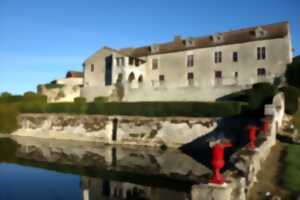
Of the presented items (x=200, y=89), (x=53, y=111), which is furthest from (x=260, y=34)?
(x=53, y=111)

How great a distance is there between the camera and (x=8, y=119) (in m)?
34.3

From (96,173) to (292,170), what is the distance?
10.3 m

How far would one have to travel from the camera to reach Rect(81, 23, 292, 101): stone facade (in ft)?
103

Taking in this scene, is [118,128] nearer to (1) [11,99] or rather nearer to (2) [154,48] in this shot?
(2) [154,48]

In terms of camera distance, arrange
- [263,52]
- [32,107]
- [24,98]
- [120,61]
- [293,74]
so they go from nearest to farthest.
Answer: [293,74] → [263,52] → [32,107] → [120,61] → [24,98]

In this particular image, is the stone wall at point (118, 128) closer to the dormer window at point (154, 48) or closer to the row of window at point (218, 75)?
the row of window at point (218, 75)

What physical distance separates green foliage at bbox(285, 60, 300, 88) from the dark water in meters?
14.7

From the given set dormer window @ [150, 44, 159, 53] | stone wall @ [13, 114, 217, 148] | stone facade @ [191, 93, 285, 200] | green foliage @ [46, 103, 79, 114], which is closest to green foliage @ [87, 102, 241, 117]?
stone wall @ [13, 114, 217, 148]

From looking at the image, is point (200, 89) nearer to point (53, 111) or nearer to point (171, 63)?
point (171, 63)

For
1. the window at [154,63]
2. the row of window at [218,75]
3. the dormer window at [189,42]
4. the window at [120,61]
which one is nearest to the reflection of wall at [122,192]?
the row of window at [218,75]

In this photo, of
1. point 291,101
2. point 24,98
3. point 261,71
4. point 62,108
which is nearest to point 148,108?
point 62,108

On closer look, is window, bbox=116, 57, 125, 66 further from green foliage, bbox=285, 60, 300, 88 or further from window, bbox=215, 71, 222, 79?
green foliage, bbox=285, 60, 300, 88

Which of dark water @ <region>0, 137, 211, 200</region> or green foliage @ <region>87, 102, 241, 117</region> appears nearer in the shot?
dark water @ <region>0, 137, 211, 200</region>

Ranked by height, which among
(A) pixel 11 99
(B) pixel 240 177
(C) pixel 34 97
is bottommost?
(B) pixel 240 177
